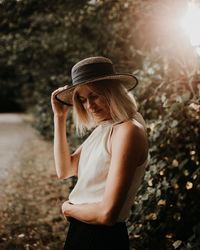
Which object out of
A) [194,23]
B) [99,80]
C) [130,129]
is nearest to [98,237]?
[130,129]

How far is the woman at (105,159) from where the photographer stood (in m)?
1.75

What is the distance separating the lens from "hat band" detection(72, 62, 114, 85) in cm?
203

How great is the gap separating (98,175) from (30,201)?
580cm

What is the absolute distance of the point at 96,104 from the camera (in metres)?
2.02

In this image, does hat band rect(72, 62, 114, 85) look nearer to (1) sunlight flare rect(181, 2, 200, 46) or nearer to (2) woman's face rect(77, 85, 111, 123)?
(2) woman's face rect(77, 85, 111, 123)

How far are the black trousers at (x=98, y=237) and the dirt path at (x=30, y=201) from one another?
3.29 m

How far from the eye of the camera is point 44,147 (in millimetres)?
14570

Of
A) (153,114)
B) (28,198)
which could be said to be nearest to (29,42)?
(28,198)

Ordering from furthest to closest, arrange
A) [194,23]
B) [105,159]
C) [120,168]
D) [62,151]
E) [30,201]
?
[30,201], [194,23], [62,151], [105,159], [120,168]

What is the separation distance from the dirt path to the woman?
336 centimetres

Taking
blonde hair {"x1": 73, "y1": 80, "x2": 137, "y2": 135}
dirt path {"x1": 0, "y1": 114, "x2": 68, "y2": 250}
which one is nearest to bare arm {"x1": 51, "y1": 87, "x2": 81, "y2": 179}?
blonde hair {"x1": 73, "y1": 80, "x2": 137, "y2": 135}

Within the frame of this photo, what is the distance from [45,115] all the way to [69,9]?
827 cm

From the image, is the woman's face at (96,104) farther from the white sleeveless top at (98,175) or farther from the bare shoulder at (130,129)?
the bare shoulder at (130,129)

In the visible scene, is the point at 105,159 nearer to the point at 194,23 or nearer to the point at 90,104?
the point at 90,104
